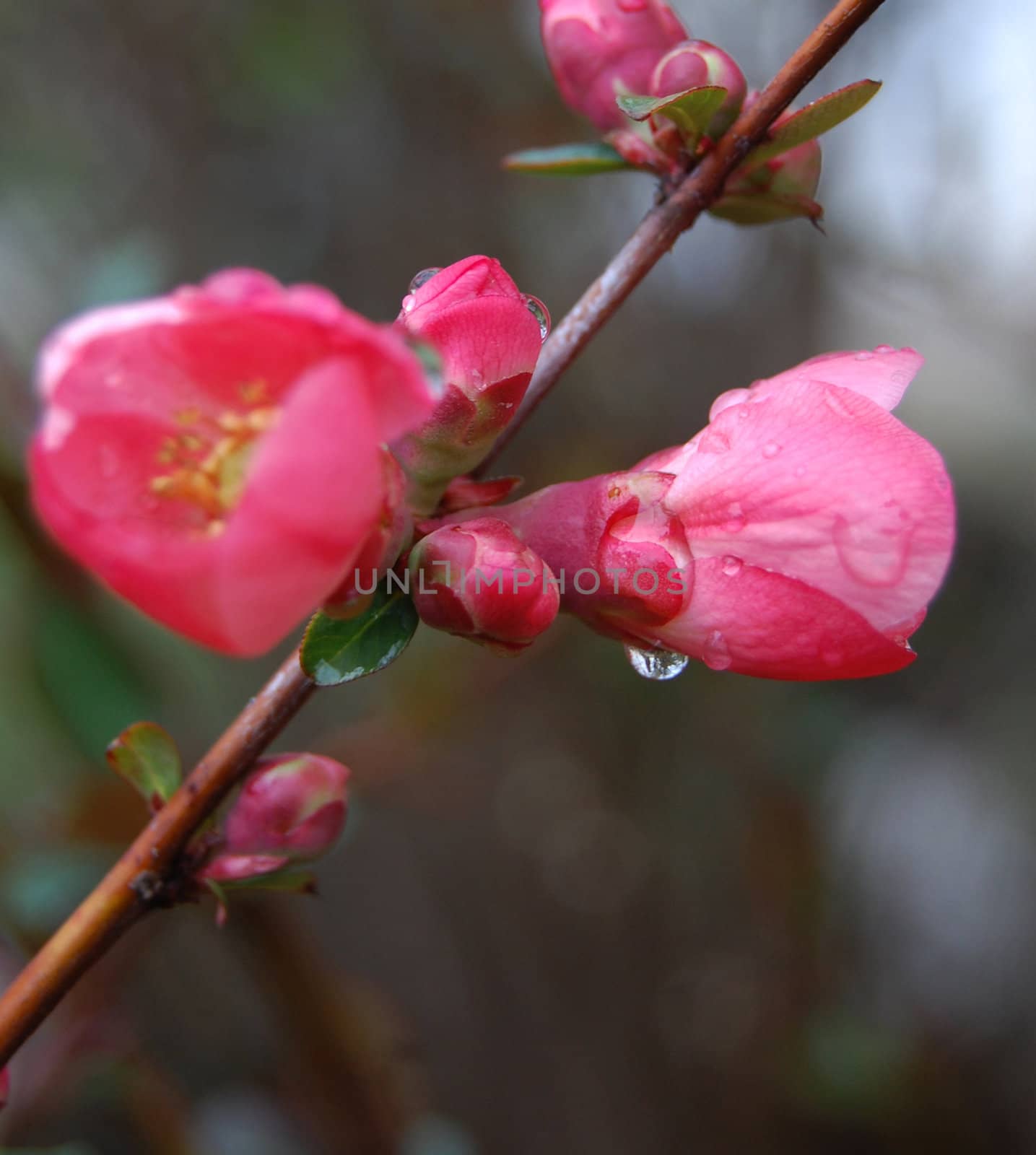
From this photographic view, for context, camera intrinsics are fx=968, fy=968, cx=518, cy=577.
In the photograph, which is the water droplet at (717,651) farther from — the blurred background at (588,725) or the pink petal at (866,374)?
the blurred background at (588,725)

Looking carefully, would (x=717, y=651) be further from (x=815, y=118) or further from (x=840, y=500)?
(x=815, y=118)

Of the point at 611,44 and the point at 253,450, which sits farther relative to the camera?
the point at 611,44

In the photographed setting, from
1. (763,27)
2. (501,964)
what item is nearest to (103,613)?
(501,964)

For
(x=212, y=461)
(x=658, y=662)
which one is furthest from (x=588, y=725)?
(x=212, y=461)

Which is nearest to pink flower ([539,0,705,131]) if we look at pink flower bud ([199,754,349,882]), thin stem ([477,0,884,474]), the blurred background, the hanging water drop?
thin stem ([477,0,884,474])

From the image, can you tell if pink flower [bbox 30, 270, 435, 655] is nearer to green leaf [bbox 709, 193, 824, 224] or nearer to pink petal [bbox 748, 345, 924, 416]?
pink petal [bbox 748, 345, 924, 416]
